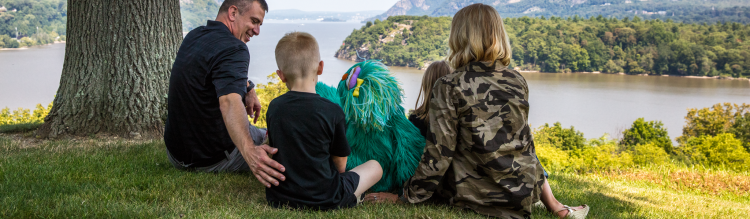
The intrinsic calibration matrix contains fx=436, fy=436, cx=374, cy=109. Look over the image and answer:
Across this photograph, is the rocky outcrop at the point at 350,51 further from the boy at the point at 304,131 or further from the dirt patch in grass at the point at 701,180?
the boy at the point at 304,131

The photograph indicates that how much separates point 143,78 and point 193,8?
4337 inches

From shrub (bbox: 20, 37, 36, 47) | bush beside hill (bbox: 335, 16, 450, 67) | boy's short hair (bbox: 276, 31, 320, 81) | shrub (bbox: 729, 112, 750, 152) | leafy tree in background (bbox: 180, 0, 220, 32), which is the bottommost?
shrub (bbox: 729, 112, 750, 152)

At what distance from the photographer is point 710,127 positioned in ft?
114

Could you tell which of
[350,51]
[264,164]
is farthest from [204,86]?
[350,51]

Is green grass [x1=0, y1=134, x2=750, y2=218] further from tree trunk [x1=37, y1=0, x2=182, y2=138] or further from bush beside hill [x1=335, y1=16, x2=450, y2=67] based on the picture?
bush beside hill [x1=335, y1=16, x2=450, y2=67]

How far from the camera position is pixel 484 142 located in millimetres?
2625

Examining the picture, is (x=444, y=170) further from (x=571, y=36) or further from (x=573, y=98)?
(x=571, y=36)

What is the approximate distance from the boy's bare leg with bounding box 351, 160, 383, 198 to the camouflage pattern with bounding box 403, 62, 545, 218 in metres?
0.27

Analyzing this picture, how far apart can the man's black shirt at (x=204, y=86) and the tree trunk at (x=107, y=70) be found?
190cm

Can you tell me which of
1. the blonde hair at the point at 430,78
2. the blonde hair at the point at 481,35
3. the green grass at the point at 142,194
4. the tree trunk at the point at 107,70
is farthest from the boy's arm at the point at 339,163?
the tree trunk at the point at 107,70

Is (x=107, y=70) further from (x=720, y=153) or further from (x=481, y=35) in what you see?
(x=720, y=153)

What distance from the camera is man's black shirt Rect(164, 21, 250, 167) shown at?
8.78 feet

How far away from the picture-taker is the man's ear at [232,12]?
299 cm

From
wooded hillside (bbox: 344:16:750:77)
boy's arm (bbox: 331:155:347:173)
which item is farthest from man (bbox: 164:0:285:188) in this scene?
wooded hillside (bbox: 344:16:750:77)
